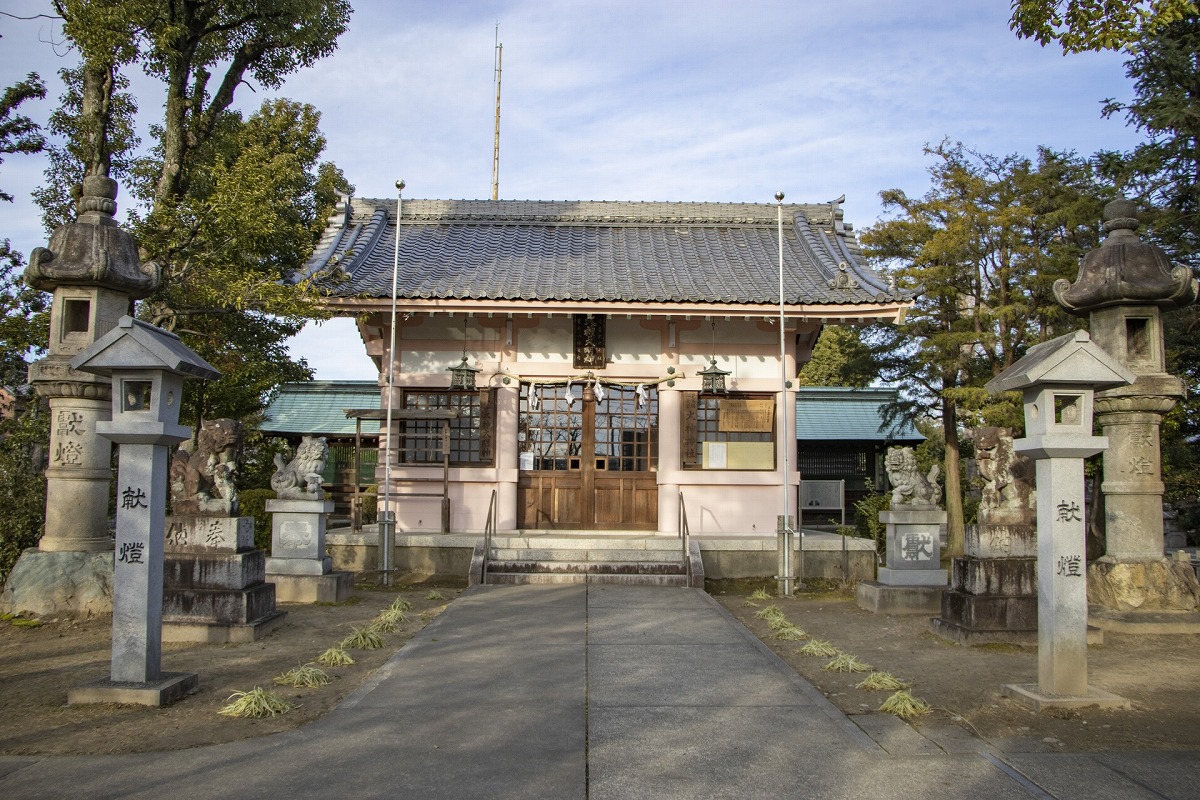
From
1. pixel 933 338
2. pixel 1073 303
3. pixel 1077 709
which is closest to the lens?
pixel 1077 709

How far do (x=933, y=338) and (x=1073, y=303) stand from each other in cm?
777

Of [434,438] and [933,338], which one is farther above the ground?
[933,338]

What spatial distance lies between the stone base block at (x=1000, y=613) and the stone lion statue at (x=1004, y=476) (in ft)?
3.21

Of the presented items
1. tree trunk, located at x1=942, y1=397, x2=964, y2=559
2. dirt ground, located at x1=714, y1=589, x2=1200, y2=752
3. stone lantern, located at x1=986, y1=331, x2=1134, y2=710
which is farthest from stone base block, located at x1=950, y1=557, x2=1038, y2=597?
tree trunk, located at x1=942, y1=397, x2=964, y2=559

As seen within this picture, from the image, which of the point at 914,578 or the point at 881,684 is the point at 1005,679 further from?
the point at 914,578

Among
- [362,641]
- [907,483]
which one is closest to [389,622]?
[362,641]

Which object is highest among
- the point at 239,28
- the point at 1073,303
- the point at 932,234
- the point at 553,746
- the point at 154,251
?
the point at 239,28

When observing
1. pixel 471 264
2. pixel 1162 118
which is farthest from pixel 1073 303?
pixel 471 264

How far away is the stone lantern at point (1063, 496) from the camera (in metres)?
6.00

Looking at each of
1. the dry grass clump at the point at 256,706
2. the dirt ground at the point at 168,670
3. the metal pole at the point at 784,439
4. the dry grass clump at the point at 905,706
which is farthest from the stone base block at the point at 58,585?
the metal pole at the point at 784,439

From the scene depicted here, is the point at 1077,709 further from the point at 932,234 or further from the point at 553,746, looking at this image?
the point at 932,234

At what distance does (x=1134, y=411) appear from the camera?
991 centimetres

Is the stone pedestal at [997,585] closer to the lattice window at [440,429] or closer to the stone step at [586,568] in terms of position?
the stone step at [586,568]

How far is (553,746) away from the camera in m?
5.02
